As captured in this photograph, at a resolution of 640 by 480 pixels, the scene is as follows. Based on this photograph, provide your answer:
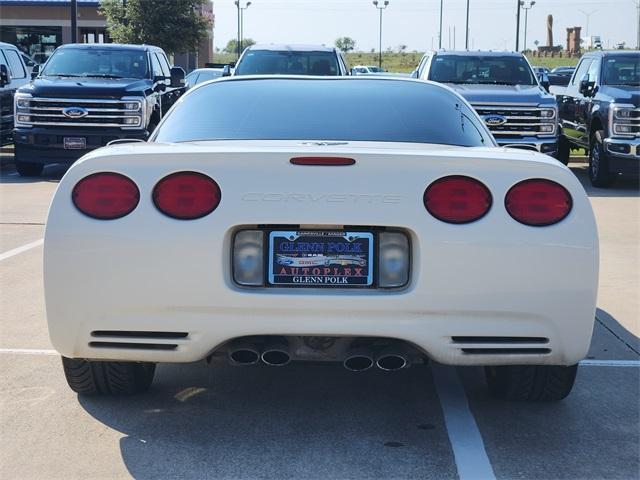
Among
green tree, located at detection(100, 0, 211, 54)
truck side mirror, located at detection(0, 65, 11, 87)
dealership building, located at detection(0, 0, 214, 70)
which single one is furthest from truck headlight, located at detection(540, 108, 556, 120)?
dealership building, located at detection(0, 0, 214, 70)

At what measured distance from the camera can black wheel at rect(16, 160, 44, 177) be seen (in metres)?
16.3

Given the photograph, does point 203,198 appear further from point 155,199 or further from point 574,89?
point 574,89

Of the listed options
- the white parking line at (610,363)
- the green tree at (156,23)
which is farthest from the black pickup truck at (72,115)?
the green tree at (156,23)

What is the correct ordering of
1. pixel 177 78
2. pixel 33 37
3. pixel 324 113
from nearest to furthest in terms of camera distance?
pixel 324 113, pixel 177 78, pixel 33 37

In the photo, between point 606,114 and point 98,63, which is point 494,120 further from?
point 98,63

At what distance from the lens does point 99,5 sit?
172 feet

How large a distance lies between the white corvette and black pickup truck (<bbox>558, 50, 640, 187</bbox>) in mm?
11291

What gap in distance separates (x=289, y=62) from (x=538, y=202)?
521 inches

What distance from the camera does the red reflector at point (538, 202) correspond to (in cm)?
427

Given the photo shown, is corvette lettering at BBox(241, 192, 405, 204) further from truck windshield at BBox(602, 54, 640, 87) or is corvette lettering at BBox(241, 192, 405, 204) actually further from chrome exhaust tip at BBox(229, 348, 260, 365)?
truck windshield at BBox(602, 54, 640, 87)

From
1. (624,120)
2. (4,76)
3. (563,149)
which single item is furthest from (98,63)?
(624,120)

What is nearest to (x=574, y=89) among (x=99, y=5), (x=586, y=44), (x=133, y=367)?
(x=133, y=367)

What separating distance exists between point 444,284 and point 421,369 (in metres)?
1.61

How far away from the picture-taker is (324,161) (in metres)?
4.27
